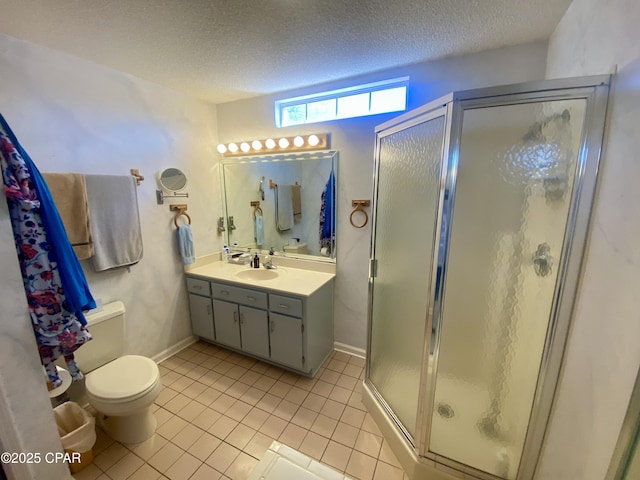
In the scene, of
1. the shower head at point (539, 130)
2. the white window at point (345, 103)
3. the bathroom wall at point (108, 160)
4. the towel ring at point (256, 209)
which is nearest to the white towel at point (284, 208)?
the towel ring at point (256, 209)

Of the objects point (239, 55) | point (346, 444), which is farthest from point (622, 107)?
point (346, 444)

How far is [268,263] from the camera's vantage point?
8.13 feet

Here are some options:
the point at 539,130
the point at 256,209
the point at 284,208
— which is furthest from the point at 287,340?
the point at 539,130

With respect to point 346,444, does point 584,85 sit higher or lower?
higher

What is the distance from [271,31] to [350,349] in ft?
8.08

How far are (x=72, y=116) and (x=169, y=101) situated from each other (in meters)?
0.73

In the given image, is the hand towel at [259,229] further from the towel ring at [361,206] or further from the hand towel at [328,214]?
the towel ring at [361,206]

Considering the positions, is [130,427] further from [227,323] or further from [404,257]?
[404,257]

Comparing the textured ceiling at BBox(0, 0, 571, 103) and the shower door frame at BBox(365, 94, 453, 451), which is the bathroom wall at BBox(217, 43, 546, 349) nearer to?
the textured ceiling at BBox(0, 0, 571, 103)

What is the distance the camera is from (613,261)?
2.73 feet

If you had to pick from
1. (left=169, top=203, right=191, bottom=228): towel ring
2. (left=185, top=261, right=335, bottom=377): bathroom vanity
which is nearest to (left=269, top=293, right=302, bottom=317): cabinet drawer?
(left=185, top=261, right=335, bottom=377): bathroom vanity

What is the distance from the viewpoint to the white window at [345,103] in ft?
6.40

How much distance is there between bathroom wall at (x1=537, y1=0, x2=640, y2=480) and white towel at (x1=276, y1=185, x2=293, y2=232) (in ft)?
6.56

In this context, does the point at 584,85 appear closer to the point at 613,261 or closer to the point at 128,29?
the point at 613,261
